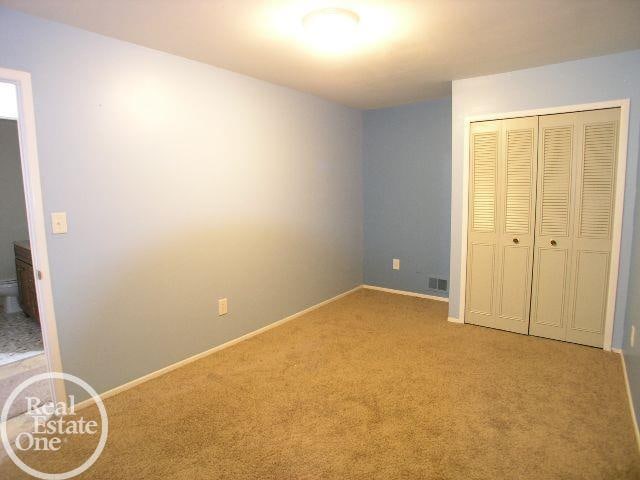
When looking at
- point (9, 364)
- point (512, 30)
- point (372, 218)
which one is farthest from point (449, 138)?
point (9, 364)

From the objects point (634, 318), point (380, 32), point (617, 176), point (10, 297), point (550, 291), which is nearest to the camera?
point (380, 32)

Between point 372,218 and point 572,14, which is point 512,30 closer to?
point 572,14

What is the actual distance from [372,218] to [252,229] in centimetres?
206

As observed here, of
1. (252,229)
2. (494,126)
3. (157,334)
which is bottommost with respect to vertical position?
(157,334)

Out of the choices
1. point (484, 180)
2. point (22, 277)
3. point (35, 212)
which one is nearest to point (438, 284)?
point (484, 180)

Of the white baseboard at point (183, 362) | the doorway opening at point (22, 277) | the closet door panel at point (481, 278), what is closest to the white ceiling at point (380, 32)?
the doorway opening at point (22, 277)

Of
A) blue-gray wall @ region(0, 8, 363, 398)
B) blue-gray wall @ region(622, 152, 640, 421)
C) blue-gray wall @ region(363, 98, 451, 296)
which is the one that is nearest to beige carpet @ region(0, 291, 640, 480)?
blue-gray wall @ region(622, 152, 640, 421)

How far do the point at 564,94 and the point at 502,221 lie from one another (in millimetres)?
1146

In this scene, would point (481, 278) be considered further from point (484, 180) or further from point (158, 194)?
point (158, 194)

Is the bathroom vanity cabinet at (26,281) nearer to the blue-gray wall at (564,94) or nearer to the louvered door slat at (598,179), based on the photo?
the blue-gray wall at (564,94)

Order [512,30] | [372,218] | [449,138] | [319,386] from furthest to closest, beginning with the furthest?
[372,218]
[449,138]
[319,386]
[512,30]

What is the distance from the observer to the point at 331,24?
2.12 metres

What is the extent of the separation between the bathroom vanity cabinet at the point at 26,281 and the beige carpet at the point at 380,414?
2.01 m

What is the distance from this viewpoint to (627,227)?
9.57 ft
